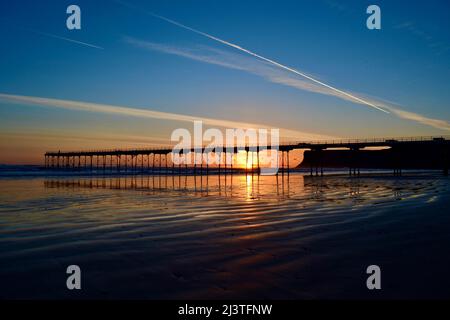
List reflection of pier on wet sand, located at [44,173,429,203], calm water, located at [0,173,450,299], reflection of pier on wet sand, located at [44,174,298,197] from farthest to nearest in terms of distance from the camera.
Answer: reflection of pier on wet sand, located at [44,174,298,197]
reflection of pier on wet sand, located at [44,173,429,203]
calm water, located at [0,173,450,299]

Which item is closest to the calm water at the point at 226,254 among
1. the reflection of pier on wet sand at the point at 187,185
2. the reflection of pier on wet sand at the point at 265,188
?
the reflection of pier on wet sand at the point at 265,188

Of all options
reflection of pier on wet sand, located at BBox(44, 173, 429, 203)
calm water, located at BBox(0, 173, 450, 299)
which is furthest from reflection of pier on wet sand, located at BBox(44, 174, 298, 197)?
calm water, located at BBox(0, 173, 450, 299)

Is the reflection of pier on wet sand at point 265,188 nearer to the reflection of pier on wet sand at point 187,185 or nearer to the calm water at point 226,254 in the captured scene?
the reflection of pier on wet sand at point 187,185

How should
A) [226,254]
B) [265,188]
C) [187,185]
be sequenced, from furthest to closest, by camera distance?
[187,185] < [265,188] < [226,254]

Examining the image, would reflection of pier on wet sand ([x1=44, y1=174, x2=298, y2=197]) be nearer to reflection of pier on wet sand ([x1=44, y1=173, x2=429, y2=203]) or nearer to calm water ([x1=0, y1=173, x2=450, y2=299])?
reflection of pier on wet sand ([x1=44, y1=173, x2=429, y2=203])

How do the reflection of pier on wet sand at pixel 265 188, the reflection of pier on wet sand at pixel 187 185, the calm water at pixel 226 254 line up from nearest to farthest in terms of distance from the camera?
1. the calm water at pixel 226 254
2. the reflection of pier on wet sand at pixel 265 188
3. the reflection of pier on wet sand at pixel 187 185

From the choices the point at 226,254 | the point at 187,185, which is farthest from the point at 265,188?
the point at 226,254

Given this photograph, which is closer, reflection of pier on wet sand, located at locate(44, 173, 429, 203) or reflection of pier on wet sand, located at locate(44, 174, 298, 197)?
reflection of pier on wet sand, located at locate(44, 173, 429, 203)

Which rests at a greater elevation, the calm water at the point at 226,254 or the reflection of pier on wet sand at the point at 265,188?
the calm water at the point at 226,254

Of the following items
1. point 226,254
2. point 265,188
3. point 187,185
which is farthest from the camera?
point 187,185

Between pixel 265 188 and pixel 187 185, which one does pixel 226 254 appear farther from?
pixel 187 185

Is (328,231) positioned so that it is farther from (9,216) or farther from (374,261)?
(9,216)
